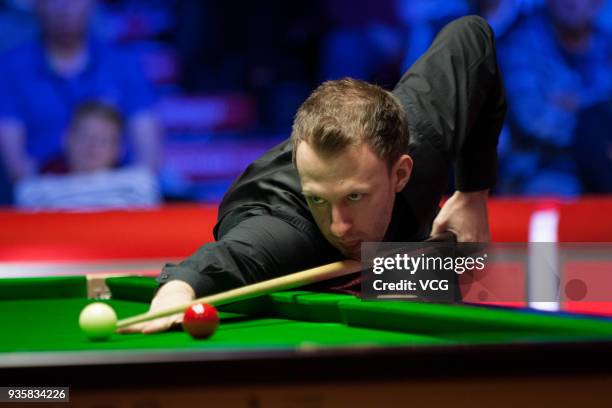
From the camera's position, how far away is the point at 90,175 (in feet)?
24.7

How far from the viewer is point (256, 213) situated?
112 inches

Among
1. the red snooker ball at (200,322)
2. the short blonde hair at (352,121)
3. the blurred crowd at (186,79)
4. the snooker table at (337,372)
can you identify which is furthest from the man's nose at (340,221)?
the blurred crowd at (186,79)

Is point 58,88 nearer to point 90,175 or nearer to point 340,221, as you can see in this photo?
point 90,175

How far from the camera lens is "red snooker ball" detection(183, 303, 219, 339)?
1.72 m

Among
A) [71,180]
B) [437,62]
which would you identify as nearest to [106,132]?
[71,180]

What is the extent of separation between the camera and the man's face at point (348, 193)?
7.91ft

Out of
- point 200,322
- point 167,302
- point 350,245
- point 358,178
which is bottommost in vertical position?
point 200,322

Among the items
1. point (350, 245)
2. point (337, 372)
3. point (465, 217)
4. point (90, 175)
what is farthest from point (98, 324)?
point (90, 175)

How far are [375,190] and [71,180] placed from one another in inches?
212

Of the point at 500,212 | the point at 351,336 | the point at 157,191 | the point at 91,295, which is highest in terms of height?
the point at 157,191

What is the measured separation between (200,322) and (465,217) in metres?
1.91

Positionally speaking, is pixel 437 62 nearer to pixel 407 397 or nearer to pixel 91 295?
pixel 91 295

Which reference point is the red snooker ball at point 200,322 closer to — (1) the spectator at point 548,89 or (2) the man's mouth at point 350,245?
(2) the man's mouth at point 350,245

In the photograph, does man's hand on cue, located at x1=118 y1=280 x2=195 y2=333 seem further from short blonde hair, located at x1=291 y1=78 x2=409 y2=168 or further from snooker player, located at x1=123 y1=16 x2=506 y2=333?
short blonde hair, located at x1=291 y1=78 x2=409 y2=168
